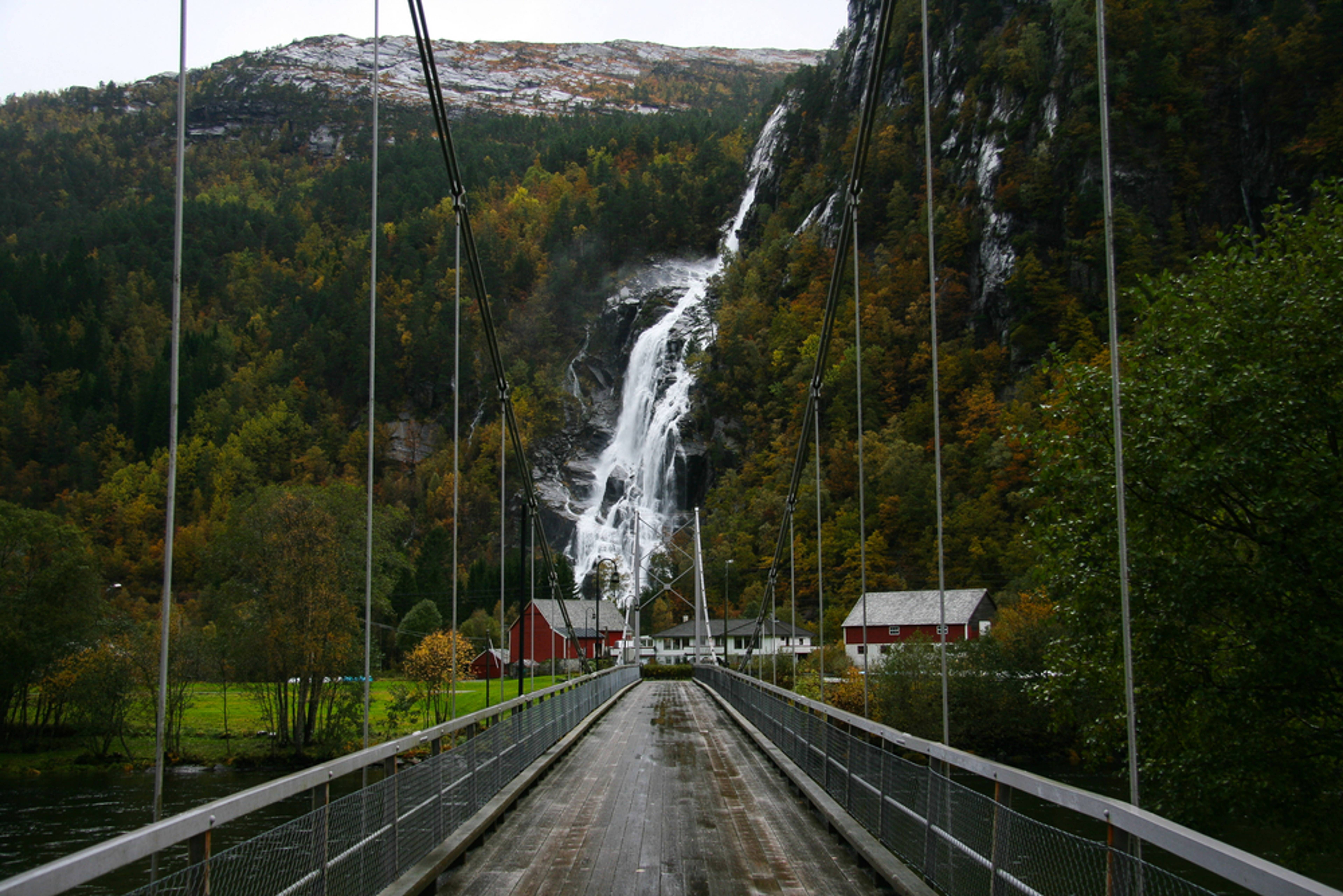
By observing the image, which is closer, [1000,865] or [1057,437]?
[1000,865]

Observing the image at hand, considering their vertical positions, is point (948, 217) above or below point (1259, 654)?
above

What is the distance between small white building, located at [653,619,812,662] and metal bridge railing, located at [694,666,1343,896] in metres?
52.5

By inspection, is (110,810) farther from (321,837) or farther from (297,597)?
(321,837)

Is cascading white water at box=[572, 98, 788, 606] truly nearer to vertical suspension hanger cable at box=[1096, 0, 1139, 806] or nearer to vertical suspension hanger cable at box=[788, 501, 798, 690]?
vertical suspension hanger cable at box=[788, 501, 798, 690]

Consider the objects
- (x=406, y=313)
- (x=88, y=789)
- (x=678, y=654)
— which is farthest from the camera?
(x=406, y=313)

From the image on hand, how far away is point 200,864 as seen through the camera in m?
3.39

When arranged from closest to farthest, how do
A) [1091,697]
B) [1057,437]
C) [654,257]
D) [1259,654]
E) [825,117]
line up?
[1259,654]
[1057,437]
[1091,697]
[825,117]
[654,257]

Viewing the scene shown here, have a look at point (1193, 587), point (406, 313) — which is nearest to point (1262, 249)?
point (1193, 587)

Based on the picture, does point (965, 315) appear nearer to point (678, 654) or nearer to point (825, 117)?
point (678, 654)

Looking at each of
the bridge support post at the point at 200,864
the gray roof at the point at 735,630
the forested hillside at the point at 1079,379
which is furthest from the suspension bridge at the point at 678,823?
the gray roof at the point at 735,630

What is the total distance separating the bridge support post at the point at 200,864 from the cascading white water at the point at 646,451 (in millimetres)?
66314

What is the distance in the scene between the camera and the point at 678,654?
75.9 metres

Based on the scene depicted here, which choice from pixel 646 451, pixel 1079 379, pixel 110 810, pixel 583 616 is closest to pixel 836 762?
pixel 1079 379

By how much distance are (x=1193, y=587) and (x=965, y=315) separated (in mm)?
54265
